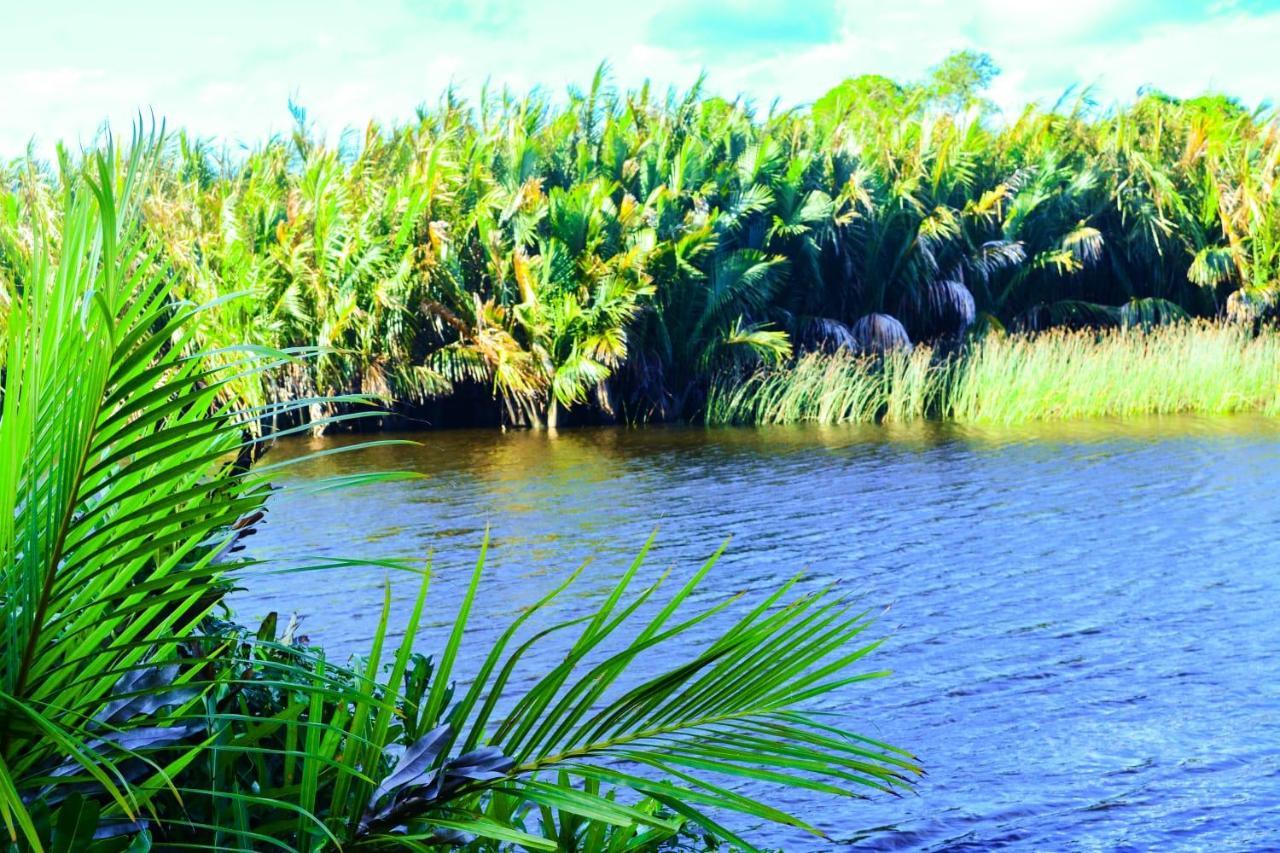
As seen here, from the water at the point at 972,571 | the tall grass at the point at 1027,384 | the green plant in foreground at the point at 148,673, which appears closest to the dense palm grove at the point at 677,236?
the tall grass at the point at 1027,384

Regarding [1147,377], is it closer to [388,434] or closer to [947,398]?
[947,398]

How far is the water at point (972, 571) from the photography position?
498 centimetres

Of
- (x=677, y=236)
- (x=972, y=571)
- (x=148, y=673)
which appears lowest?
(x=972, y=571)

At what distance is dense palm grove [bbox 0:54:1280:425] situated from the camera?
1922 centimetres

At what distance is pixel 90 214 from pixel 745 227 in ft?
67.3

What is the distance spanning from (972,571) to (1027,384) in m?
10.4

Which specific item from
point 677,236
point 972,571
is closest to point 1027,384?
point 677,236

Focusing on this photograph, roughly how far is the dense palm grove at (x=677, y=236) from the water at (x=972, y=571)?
2.10 metres

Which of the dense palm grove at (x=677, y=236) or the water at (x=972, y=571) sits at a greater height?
the dense palm grove at (x=677, y=236)

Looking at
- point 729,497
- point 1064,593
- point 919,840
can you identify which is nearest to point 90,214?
point 919,840

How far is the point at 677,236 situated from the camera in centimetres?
2023

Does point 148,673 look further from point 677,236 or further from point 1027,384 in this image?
point 677,236

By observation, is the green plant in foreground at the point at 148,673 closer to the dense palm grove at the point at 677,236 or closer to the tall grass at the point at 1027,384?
the dense palm grove at the point at 677,236

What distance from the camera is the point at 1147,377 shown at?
63.1 feet
